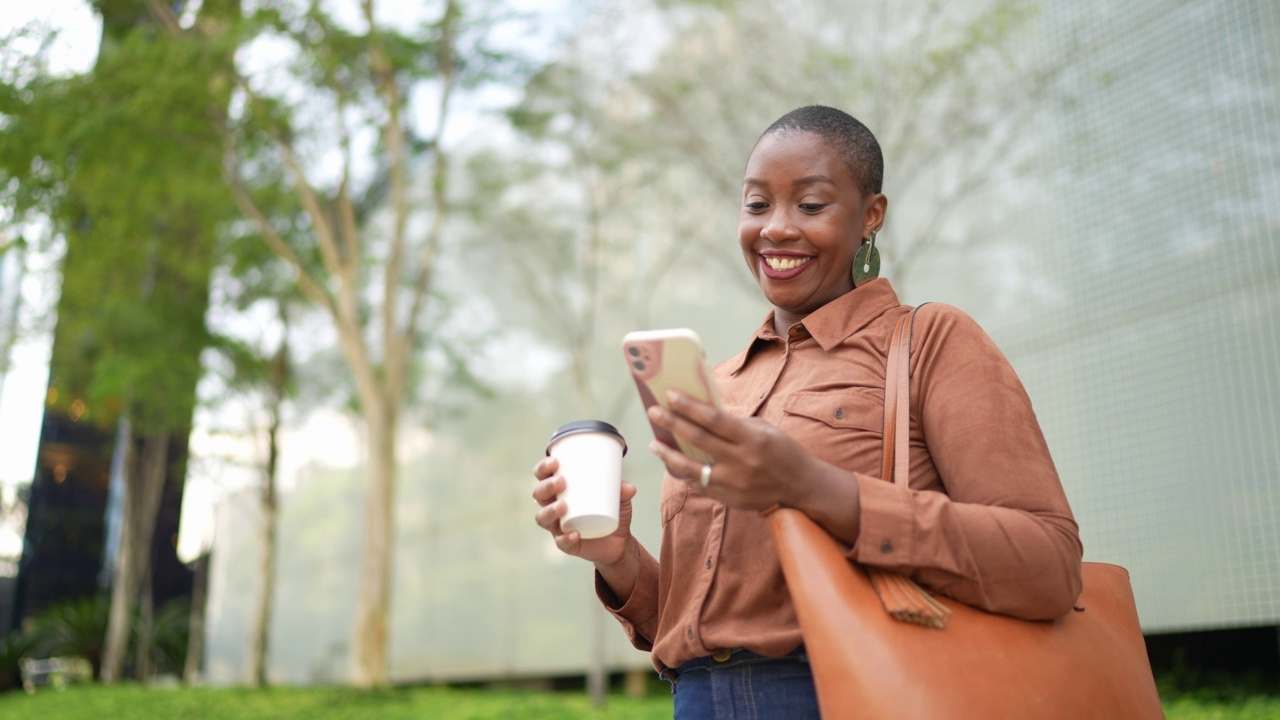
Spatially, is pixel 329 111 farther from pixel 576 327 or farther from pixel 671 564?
pixel 671 564

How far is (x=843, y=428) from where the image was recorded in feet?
4.26

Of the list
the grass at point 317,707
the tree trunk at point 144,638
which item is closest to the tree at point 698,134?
the grass at point 317,707

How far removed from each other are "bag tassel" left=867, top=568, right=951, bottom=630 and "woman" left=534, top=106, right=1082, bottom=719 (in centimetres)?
2

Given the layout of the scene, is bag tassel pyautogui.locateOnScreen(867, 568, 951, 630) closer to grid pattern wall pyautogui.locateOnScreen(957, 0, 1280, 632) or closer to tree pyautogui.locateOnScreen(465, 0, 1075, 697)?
grid pattern wall pyautogui.locateOnScreen(957, 0, 1280, 632)

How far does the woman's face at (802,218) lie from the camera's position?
140 centimetres

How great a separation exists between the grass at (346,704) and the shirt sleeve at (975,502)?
538 cm

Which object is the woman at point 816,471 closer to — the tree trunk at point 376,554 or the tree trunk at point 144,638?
the tree trunk at point 376,554

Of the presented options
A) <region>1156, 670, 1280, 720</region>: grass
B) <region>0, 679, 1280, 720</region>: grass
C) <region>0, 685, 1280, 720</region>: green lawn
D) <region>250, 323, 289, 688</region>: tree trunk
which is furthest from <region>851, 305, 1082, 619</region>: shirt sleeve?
<region>250, 323, 289, 688</region>: tree trunk

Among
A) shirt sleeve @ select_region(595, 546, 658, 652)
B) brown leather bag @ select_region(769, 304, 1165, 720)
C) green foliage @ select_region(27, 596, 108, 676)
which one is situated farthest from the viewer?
green foliage @ select_region(27, 596, 108, 676)

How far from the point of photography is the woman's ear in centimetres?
146

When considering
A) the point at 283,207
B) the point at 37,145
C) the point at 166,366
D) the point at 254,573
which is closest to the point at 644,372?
the point at 37,145

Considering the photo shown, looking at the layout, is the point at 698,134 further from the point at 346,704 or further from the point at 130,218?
the point at 130,218

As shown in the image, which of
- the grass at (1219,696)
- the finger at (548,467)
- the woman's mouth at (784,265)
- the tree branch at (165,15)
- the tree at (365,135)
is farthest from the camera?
the tree at (365,135)

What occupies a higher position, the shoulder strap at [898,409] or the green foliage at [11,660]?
the shoulder strap at [898,409]
